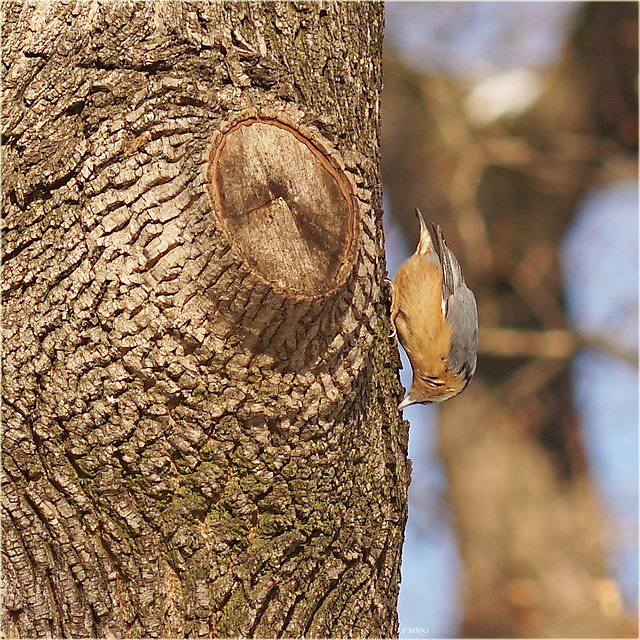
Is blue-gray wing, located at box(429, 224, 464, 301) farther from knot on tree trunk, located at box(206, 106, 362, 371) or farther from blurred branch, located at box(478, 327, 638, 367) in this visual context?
blurred branch, located at box(478, 327, 638, 367)

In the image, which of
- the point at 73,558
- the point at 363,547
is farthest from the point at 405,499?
the point at 73,558

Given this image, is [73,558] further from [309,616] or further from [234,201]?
[234,201]

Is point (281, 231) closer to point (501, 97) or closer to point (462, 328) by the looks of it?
point (462, 328)

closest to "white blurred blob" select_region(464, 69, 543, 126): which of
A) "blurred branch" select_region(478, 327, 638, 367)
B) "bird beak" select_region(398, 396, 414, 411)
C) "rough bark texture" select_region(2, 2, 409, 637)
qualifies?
"blurred branch" select_region(478, 327, 638, 367)

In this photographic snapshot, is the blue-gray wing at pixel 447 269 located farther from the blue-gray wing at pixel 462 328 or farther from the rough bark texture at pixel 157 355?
the rough bark texture at pixel 157 355

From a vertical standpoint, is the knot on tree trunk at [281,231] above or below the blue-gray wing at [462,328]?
below

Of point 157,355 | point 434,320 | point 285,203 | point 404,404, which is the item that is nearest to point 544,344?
point 434,320

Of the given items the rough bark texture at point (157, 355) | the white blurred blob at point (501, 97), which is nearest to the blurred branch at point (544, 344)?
the white blurred blob at point (501, 97)
